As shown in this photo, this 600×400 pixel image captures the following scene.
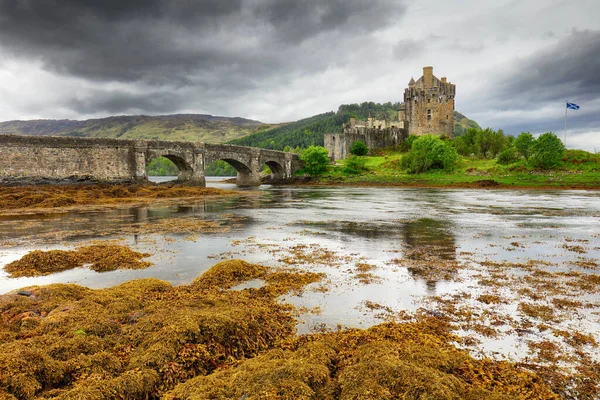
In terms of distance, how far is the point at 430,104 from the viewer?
286ft

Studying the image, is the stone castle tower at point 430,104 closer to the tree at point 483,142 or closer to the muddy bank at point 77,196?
the tree at point 483,142

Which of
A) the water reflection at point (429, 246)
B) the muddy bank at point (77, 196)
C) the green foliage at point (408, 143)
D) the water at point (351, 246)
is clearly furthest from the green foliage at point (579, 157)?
the muddy bank at point (77, 196)

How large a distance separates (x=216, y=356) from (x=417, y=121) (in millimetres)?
92554

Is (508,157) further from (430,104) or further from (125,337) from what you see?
(125,337)

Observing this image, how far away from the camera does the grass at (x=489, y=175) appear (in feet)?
172

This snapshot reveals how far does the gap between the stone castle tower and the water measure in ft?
231

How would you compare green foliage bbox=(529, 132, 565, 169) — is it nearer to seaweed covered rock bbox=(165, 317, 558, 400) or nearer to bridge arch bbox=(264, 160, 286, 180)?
bridge arch bbox=(264, 160, 286, 180)

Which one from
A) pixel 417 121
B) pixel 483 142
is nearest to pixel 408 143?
pixel 417 121

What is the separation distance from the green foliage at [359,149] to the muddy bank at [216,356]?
8254 cm

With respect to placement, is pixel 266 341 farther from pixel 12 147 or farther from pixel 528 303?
pixel 12 147

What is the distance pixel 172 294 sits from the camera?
7.02 m

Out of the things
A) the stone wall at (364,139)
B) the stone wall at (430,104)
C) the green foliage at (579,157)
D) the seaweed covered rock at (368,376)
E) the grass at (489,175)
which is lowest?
the seaweed covered rock at (368,376)

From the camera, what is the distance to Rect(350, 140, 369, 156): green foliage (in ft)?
283

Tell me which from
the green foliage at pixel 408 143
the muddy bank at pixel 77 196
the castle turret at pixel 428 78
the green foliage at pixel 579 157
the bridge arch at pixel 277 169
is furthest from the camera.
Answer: the castle turret at pixel 428 78
